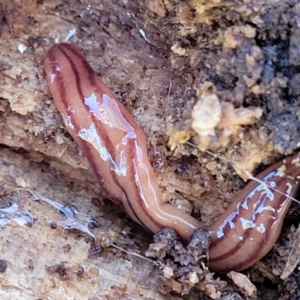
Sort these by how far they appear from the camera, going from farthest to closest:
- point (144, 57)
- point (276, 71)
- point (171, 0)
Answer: point (144, 57) < point (171, 0) < point (276, 71)

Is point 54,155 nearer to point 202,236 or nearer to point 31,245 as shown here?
point 31,245

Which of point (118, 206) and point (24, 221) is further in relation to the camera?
point (118, 206)

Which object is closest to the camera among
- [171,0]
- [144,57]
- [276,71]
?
[276,71]

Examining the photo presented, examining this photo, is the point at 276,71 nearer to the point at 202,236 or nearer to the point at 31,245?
the point at 202,236

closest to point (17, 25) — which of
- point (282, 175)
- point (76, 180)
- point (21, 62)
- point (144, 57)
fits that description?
point (21, 62)

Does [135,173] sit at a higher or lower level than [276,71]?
lower

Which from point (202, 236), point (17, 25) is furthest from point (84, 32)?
point (202, 236)

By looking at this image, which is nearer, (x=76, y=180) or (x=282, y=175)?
(x=282, y=175)

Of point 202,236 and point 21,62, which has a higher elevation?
point 21,62

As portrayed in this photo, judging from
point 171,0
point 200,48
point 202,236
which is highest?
point 171,0
